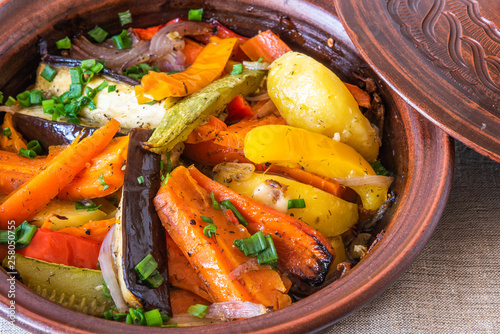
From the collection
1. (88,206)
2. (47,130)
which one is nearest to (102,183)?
(88,206)

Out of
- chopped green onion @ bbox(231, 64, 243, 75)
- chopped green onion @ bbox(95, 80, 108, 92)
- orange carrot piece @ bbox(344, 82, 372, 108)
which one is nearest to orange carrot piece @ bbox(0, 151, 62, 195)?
chopped green onion @ bbox(95, 80, 108, 92)

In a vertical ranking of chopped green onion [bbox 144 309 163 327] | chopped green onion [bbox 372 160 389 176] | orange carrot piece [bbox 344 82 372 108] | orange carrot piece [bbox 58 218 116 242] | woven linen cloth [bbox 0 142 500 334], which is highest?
orange carrot piece [bbox 344 82 372 108]

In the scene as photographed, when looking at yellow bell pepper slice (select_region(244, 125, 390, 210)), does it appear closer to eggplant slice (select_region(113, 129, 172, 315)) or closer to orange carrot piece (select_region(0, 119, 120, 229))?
eggplant slice (select_region(113, 129, 172, 315))

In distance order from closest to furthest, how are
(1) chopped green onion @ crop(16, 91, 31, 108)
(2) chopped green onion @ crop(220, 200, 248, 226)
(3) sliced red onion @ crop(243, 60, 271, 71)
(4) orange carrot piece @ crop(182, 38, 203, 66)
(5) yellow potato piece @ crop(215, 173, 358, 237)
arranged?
(2) chopped green onion @ crop(220, 200, 248, 226), (5) yellow potato piece @ crop(215, 173, 358, 237), (1) chopped green onion @ crop(16, 91, 31, 108), (3) sliced red onion @ crop(243, 60, 271, 71), (4) orange carrot piece @ crop(182, 38, 203, 66)

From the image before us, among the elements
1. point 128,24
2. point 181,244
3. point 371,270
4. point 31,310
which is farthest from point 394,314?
point 128,24

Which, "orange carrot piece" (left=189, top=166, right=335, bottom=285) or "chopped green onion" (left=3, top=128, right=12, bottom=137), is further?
"chopped green onion" (left=3, top=128, right=12, bottom=137)

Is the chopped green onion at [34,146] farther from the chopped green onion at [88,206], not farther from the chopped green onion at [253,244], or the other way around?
the chopped green onion at [253,244]

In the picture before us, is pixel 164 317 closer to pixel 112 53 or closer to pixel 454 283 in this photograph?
pixel 454 283
